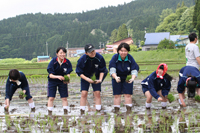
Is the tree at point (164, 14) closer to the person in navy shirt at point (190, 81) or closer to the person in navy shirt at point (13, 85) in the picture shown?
the person in navy shirt at point (190, 81)

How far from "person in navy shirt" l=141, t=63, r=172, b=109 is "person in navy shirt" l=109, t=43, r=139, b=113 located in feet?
1.52

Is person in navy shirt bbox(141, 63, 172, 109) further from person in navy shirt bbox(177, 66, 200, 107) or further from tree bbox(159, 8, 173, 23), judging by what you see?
tree bbox(159, 8, 173, 23)

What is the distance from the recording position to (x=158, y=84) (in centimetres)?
712

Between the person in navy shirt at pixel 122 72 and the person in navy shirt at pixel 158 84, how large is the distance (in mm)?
464

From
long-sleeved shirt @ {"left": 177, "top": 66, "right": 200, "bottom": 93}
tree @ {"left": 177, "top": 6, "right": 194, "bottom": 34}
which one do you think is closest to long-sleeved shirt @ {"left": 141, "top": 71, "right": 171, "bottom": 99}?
long-sleeved shirt @ {"left": 177, "top": 66, "right": 200, "bottom": 93}

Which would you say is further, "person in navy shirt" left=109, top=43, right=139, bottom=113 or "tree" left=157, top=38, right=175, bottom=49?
"tree" left=157, top=38, right=175, bottom=49

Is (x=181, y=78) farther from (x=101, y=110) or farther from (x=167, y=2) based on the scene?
(x=167, y=2)

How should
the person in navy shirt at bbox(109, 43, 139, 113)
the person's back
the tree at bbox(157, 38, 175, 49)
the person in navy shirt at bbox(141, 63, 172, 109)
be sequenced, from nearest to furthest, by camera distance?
the person in navy shirt at bbox(109, 43, 139, 113)
the person in navy shirt at bbox(141, 63, 172, 109)
the person's back
the tree at bbox(157, 38, 175, 49)

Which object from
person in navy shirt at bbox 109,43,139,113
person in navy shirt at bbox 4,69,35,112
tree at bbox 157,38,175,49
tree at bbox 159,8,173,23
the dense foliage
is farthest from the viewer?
tree at bbox 159,8,173,23

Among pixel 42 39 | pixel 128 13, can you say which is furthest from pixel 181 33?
pixel 128 13

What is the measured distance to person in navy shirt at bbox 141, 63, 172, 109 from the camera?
22.7 ft

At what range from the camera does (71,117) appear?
19.8ft

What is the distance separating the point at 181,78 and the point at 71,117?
294cm

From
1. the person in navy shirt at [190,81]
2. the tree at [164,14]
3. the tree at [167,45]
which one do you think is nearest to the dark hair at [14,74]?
the person in navy shirt at [190,81]
